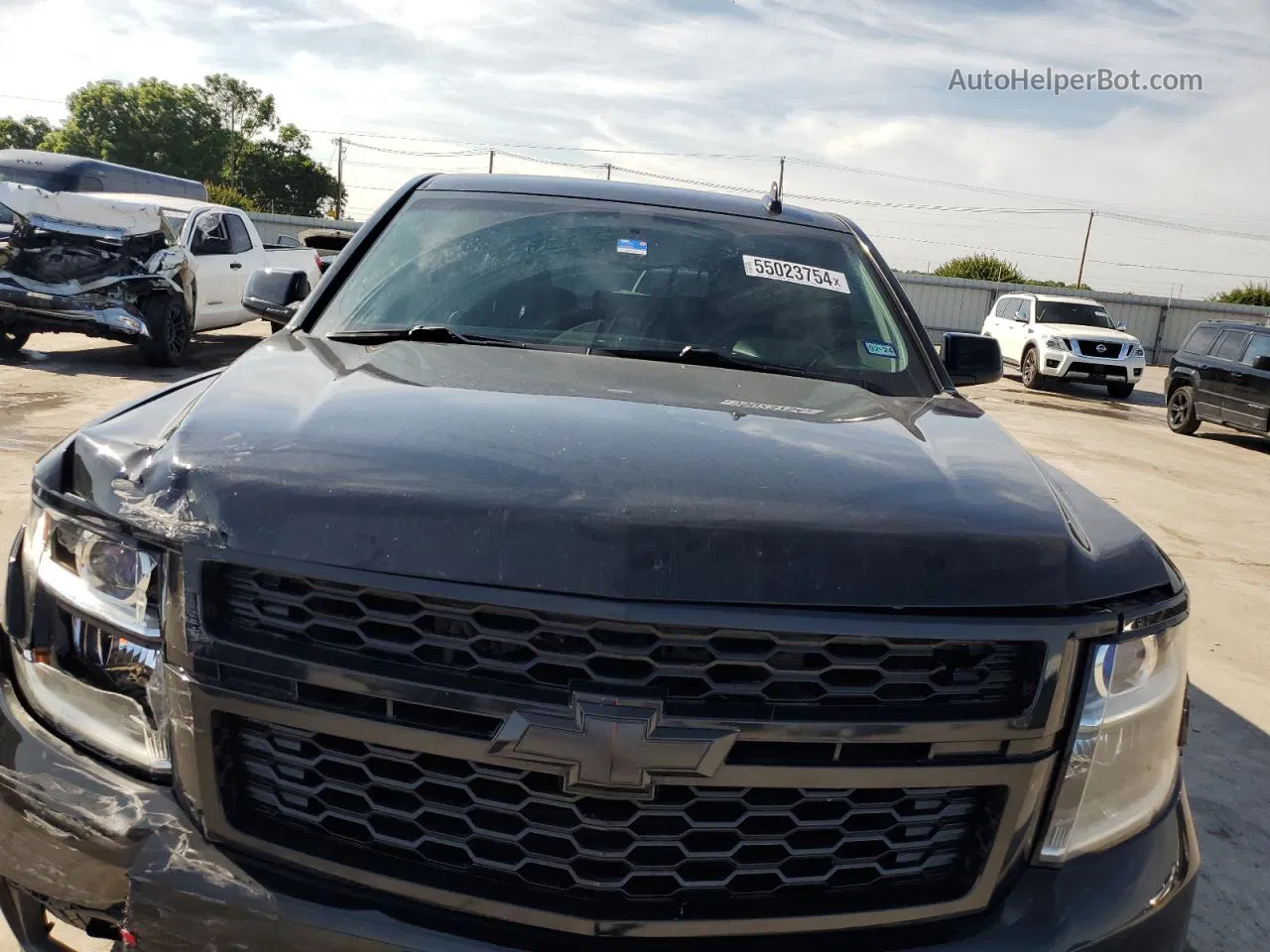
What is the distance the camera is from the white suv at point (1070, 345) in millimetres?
19266

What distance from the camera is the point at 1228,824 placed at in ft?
11.0

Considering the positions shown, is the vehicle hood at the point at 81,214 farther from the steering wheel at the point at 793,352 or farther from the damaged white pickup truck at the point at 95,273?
the steering wheel at the point at 793,352

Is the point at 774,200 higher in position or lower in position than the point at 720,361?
higher

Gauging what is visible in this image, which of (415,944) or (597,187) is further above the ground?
(597,187)

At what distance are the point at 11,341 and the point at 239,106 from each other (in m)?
75.8

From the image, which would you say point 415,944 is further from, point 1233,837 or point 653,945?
point 1233,837

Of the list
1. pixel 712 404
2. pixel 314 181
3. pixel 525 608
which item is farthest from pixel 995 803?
pixel 314 181

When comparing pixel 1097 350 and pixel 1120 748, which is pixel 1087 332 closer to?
pixel 1097 350

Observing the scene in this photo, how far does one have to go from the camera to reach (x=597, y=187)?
3400 millimetres

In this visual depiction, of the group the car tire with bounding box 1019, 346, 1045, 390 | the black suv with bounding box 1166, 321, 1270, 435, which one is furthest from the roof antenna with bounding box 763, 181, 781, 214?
the car tire with bounding box 1019, 346, 1045, 390

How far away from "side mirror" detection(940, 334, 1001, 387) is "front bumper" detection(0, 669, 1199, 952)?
1931mm

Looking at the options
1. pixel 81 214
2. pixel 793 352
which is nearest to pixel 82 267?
pixel 81 214

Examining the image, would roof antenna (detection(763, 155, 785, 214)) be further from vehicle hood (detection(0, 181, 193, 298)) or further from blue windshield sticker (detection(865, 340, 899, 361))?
vehicle hood (detection(0, 181, 193, 298))

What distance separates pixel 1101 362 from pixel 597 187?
17.9 meters
